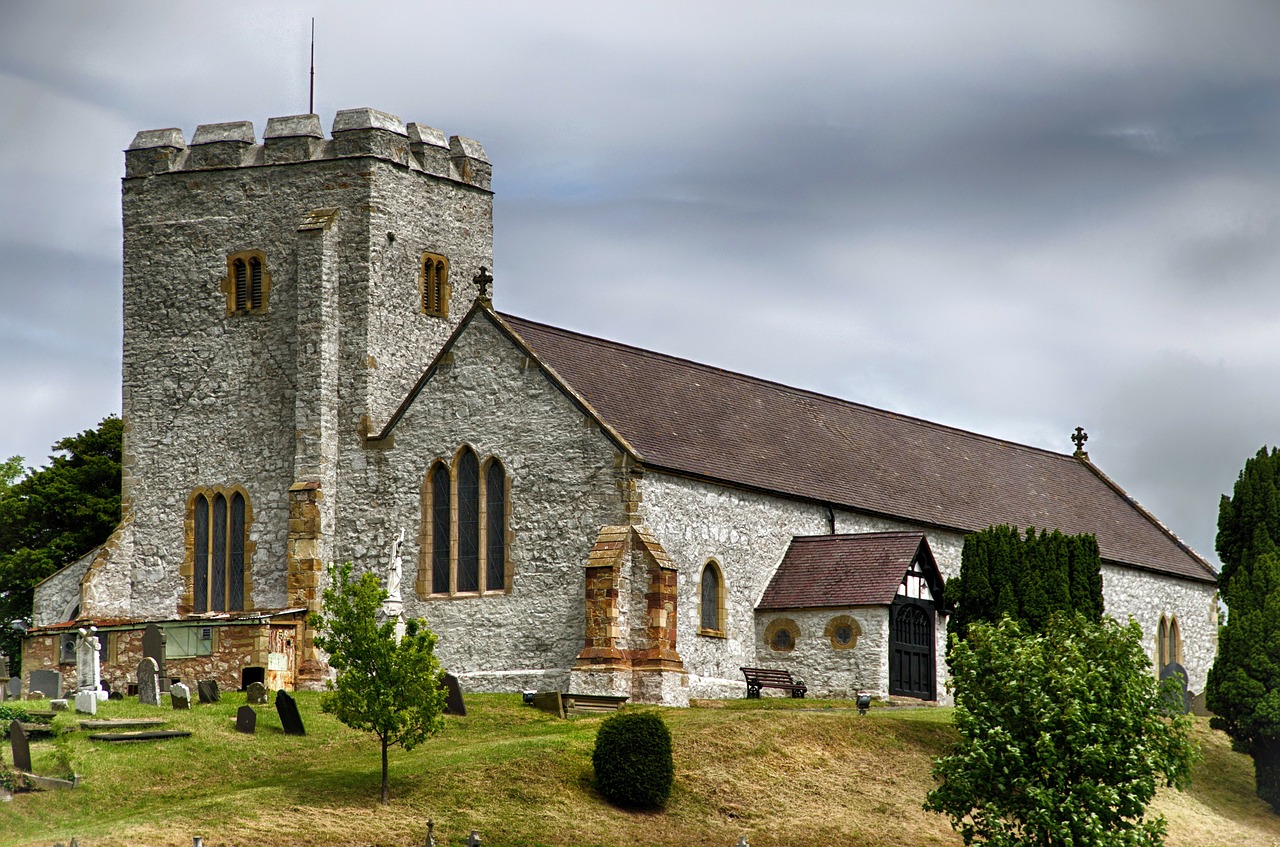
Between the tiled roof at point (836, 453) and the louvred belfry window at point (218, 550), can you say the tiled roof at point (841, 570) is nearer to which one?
the tiled roof at point (836, 453)

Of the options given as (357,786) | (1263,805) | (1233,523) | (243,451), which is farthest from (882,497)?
(357,786)

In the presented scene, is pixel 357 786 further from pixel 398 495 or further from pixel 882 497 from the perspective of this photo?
pixel 882 497

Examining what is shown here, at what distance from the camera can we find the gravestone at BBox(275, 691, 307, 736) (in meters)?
39.1

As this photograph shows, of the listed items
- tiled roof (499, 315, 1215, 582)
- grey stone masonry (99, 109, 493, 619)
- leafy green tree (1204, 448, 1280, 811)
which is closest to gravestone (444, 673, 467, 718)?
tiled roof (499, 315, 1215, 582)

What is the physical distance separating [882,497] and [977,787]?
19382 mm

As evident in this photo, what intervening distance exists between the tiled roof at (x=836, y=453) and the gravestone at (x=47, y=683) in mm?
13305

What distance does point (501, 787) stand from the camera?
34.7 metres

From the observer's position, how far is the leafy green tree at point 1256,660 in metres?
44.7

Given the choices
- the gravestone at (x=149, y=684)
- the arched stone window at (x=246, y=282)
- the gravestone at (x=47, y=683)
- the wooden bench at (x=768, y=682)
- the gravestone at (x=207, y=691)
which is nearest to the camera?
the gravestone at (x=149, y=684)

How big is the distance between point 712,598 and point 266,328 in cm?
1374

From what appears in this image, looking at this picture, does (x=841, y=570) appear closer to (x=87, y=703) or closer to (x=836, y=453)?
(x=836, y=453)

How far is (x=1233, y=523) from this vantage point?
1981 inches

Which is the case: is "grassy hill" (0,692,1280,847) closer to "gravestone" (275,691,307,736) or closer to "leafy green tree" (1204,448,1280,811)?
"gravestone" (275,691,307,736)

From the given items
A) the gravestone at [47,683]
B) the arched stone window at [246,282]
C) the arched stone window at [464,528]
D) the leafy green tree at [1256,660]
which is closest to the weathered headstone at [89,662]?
the gravestone at [47,683]
